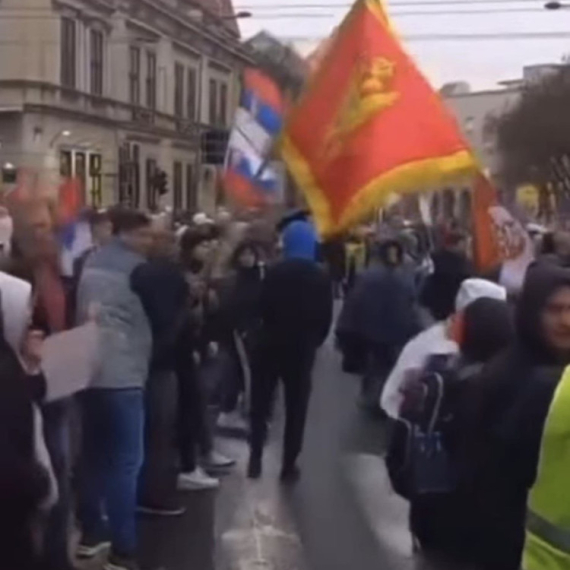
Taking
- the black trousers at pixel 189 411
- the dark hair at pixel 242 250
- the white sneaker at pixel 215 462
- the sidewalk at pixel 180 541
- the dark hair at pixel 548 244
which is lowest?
the white sneaker at pixel 215 462

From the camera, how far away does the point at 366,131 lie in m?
10.6

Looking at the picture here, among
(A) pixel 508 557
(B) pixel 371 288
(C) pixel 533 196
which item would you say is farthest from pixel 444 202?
(A) pixel 508 557

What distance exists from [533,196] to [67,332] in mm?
29471

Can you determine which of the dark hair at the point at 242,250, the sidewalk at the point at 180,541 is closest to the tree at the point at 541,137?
the dark hair at the point at 242,250

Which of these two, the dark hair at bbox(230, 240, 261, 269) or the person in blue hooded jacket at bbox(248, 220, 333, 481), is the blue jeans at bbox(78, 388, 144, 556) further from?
the dark hair at bbox(230, 240, 261, 269)

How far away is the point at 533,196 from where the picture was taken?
3597 cm

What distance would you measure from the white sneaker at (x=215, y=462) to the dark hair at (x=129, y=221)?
390 centimetres

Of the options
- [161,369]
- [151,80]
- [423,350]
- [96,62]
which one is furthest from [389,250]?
[151,80]

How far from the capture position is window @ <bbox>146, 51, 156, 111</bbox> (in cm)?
6300

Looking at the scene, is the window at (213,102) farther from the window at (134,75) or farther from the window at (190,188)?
the window at (134,75)

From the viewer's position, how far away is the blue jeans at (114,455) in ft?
28.3

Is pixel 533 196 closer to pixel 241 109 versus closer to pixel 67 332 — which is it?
pixel 241 109

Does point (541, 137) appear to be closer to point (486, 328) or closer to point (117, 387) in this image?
point (117, 387)

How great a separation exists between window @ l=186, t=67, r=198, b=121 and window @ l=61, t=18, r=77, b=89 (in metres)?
15.2
